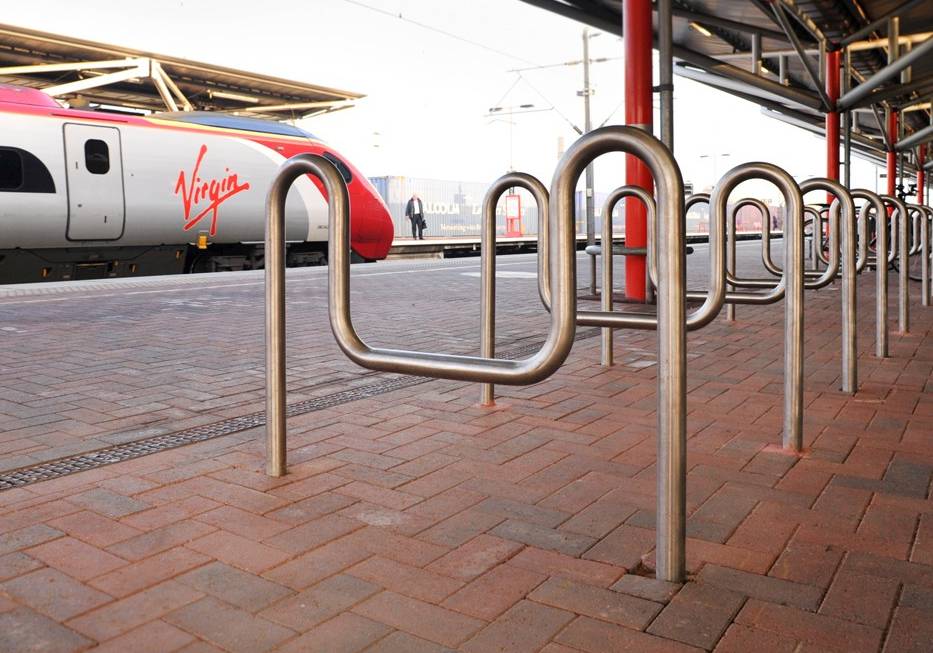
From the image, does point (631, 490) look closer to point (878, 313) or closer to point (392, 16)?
point (878, 313)

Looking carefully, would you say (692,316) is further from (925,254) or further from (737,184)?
(925,254)

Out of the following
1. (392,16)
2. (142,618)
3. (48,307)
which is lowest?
(142,618)

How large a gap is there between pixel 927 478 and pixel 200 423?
9.09 feet

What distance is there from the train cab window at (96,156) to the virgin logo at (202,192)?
3.82 feet

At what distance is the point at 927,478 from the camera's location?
2.73 m

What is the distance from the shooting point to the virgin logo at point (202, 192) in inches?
524

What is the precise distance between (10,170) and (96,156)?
4.22 ft

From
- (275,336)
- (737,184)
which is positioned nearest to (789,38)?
(737,184)

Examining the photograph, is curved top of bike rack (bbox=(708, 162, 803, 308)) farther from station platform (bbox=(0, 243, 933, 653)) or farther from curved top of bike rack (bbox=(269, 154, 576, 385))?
curved top of bike rack (bbox=(269, 154, 576, 385))

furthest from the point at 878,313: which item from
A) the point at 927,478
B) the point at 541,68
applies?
the point at 541,68

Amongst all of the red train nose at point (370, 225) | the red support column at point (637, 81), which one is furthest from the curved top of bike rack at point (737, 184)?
the red train nose at point (370, 225)

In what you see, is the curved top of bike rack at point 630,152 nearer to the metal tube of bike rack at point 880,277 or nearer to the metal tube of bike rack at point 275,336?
the metal tube of bike rack at point 275,336

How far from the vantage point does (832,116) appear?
15.2 m

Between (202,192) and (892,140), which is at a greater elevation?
(892,140)
